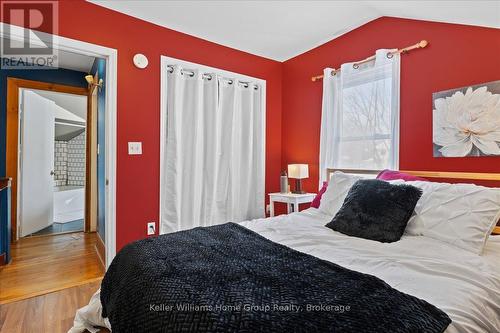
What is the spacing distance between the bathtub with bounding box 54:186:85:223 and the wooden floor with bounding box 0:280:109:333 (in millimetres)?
3105

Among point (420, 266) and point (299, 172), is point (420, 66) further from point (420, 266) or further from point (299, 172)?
point (420, 266)

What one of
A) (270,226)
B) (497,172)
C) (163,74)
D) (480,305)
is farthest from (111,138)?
(497,172)

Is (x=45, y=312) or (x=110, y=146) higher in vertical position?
(x=110, y=146)

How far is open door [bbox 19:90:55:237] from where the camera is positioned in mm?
3898

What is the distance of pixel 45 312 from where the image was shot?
2.07 m

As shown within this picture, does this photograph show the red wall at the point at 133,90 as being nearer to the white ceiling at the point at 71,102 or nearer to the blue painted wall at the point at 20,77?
the blue painted wall at the point at 20,77

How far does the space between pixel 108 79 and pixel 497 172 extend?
333cm

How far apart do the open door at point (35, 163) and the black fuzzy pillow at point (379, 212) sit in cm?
425

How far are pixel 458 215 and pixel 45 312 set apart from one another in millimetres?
2890

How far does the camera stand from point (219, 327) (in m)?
0.80

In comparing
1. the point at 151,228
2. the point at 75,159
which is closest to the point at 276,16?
the point at 151,228

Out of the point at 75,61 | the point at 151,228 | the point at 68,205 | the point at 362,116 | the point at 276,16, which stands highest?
the point at 276,16

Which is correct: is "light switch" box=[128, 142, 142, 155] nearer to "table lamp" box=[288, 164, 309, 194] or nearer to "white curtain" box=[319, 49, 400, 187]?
"table lamp" box=[288, 164, 309, 194]

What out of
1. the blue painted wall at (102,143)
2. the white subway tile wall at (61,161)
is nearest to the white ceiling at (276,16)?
the blue painted wall at (102,143)
